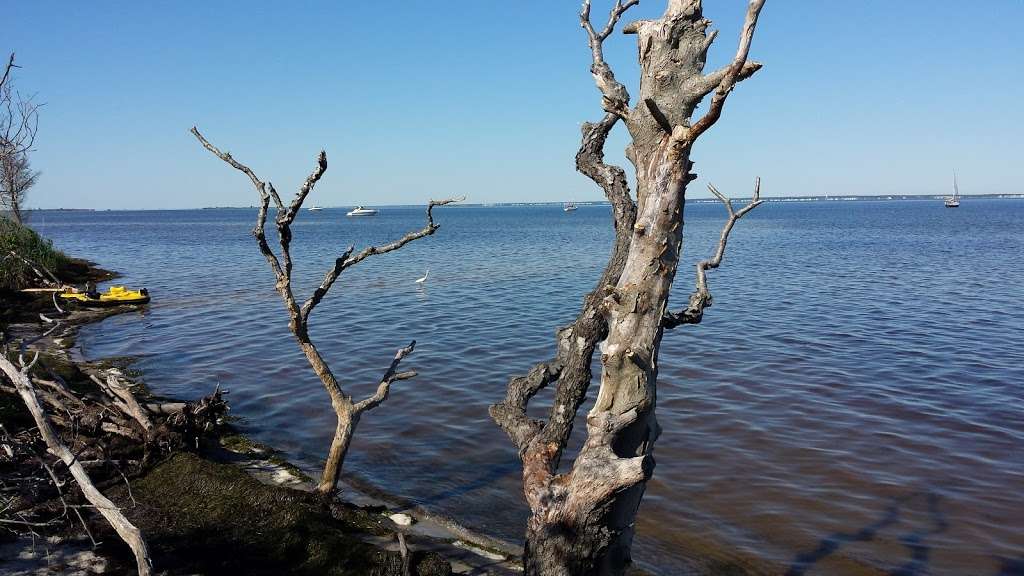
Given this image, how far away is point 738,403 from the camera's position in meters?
13.1

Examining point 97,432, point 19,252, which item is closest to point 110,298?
point 19,252

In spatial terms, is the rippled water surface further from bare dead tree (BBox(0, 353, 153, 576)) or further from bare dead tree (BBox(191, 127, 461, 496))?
bare dead tree (BBox(0, 353, 153, 576))

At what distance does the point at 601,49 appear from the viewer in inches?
189

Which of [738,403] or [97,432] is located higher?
[97,432]

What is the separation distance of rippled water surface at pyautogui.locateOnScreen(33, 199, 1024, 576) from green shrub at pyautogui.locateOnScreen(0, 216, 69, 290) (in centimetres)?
414

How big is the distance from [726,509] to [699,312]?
5.17m

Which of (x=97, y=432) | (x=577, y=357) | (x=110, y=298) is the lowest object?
(x=97, y=432)

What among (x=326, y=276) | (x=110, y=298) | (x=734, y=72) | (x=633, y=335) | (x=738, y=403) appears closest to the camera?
(x=734, y=72)

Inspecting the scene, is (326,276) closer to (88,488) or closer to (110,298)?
(88,488)

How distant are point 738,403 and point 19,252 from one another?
23520 millimetres

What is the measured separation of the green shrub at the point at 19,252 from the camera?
2206 cm

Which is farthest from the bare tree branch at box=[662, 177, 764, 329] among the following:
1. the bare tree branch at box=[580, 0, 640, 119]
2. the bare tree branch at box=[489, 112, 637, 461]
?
the bare tree branch at box=[580, 0, 640, 119]

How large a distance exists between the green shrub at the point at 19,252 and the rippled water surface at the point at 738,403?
4.14 meters

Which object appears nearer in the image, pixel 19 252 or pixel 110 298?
pixel 19 252
